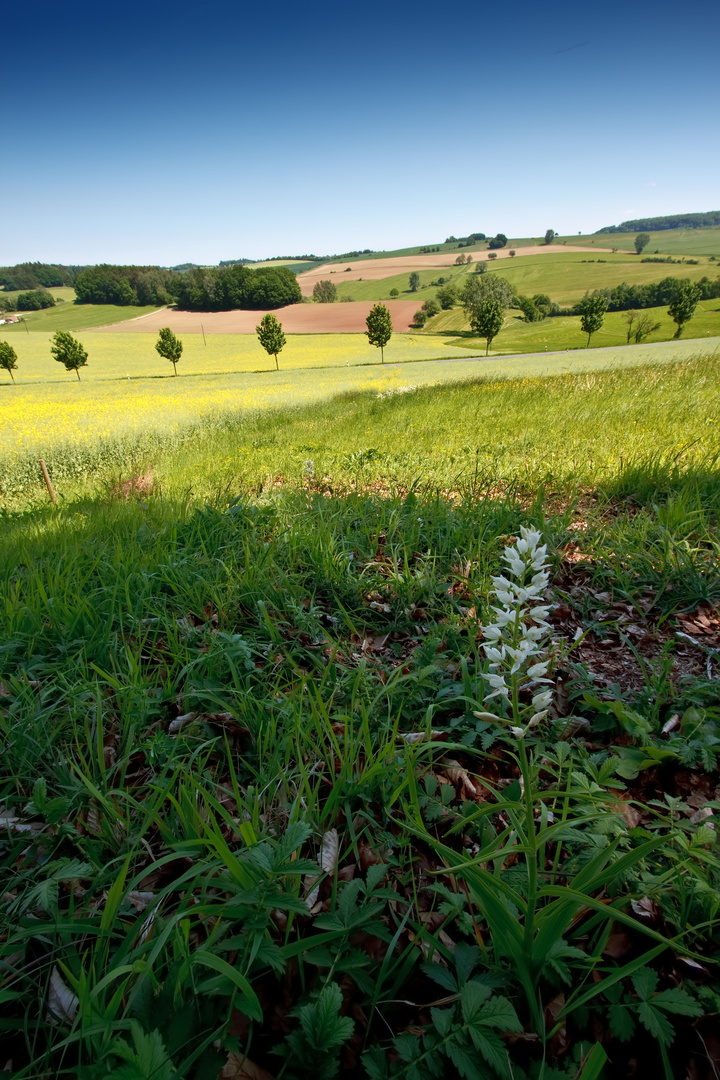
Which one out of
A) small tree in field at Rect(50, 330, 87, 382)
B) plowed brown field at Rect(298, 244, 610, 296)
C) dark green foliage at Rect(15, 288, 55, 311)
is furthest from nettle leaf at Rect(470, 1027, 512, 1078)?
dark green foliage at Rect(15, 288, 55, 311)

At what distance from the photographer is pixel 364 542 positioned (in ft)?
12.3

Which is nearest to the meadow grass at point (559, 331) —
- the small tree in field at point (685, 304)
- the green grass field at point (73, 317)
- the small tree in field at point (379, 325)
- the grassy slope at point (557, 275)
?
the small tree in field at point (685, 304)

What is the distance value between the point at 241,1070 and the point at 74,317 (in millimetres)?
85136

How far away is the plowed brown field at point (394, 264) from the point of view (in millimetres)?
90625

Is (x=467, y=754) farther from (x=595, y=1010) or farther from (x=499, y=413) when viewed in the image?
(x=499, y=413)

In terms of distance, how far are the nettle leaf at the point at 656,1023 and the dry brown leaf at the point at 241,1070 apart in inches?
35.7

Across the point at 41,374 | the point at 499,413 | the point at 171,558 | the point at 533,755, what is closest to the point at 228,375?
the point at 41,374

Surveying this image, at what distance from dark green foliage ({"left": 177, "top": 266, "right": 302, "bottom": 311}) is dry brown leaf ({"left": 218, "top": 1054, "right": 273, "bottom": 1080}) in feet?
253

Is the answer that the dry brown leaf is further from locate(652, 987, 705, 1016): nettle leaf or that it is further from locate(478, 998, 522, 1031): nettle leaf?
locate(652, 987, 705, 1016): nettle leaf

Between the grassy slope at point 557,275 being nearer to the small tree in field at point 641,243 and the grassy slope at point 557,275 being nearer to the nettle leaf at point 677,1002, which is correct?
the small tree in field at point 641,243

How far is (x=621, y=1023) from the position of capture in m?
1.11

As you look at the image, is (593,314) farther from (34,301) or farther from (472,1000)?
(34,301)

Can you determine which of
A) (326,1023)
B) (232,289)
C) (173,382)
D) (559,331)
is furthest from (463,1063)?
(232,289)

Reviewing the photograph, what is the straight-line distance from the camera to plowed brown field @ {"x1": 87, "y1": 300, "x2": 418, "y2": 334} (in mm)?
55719
